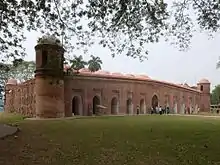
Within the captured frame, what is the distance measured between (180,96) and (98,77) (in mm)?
19900

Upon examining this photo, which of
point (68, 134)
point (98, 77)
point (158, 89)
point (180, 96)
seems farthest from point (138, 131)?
point (180, 96)

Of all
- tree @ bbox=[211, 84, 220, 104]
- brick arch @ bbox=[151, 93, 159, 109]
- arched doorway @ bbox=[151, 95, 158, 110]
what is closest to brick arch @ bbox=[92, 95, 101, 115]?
brick arch @ bbox=[151, 93, 159, 109]

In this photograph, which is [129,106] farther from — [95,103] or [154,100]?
[95,103]

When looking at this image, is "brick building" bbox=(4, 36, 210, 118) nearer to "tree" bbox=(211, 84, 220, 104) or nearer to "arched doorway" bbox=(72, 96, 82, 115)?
"arched doorway" bbox=(72, 96, 82, 115)

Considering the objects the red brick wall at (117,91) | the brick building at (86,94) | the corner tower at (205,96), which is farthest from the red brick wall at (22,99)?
the corner tower at (205,96)

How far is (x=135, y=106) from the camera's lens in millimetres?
49844

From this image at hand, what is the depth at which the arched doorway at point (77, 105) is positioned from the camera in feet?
140

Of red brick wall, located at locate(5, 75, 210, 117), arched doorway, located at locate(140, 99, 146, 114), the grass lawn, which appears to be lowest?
the grass lawn

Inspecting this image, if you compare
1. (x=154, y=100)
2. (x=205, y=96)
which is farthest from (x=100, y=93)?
(x=205, y=96)

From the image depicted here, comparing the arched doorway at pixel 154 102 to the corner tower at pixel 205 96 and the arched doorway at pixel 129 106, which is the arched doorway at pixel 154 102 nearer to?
the arched doorway at pixel 129 106

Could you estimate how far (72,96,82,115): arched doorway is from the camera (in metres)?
42.5

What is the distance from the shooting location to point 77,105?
43219 millimetres

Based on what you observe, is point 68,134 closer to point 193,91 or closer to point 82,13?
point 82,13

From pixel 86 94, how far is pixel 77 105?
157 cm
